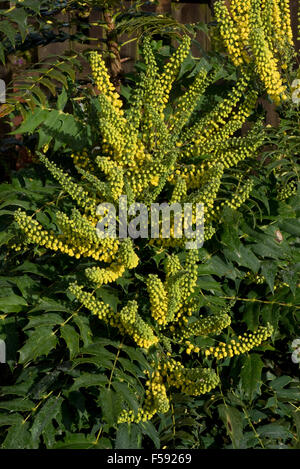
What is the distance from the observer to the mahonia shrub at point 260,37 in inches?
90.0

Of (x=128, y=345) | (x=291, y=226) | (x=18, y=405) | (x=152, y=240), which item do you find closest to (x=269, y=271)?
(x=291, y=226)

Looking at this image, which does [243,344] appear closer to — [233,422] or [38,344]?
[233,422]

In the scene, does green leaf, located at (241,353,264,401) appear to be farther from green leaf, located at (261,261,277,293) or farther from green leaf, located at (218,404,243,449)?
green leaf, located at (261,261,277,293)

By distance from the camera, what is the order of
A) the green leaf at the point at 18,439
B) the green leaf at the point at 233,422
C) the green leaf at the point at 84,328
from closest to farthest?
1. the green leaf at the point at 18,439
2. the green leaf at the point at 84,328
3. the green leaf at the point at 233,422

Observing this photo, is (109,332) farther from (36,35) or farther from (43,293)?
(36,35)

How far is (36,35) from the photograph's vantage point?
3037 millimetres

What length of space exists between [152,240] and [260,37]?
0.80m

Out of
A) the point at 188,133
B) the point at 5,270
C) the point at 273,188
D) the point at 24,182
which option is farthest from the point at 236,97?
the point at 5,270

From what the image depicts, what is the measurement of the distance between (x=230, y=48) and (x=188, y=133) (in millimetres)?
421

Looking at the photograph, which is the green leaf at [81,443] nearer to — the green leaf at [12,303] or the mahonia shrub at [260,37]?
the green leaf at [12,303]

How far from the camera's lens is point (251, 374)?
2160mm

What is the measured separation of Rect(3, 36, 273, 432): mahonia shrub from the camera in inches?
75.6

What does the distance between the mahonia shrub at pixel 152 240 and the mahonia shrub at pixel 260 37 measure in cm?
8

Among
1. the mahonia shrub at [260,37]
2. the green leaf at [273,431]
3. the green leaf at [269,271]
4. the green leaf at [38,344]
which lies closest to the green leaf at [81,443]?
the green leaf at [38,344]
